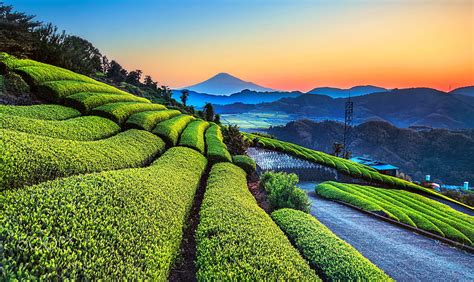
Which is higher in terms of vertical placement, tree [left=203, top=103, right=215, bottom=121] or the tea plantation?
tree [left=203, top=103, right=215, bottom=121]

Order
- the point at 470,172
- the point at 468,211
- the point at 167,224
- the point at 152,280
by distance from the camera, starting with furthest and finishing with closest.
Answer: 1. the point at 470,172
2. the point at 468,211
3. the point at 167,224
4. the point at 152,280

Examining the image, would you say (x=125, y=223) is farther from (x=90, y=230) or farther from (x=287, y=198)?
(x=287, y=198)

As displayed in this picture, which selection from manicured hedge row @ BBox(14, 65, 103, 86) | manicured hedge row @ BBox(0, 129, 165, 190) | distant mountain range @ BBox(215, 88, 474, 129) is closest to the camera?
manicured hedge row @ BBox(0, 129, 165, 190)

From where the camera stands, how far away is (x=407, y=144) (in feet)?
286

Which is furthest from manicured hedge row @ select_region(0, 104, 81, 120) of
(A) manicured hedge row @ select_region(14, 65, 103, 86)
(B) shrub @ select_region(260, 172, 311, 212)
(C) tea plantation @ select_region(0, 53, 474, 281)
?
(B) shrub @ select_region(260, 172, 311, 212)

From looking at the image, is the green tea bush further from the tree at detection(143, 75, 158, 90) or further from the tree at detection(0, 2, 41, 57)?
the tree at detection(143, 75, 158, 90)

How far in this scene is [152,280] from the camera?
394 centimetres

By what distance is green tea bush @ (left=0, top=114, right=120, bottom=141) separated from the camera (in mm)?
8562

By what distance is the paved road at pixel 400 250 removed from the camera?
354 inches

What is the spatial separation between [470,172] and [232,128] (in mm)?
76012

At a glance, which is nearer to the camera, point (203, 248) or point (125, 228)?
point (125, 228)

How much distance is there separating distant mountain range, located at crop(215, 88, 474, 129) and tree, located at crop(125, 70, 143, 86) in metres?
104

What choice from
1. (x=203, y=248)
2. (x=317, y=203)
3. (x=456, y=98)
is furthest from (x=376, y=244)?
(x=456, y=98)

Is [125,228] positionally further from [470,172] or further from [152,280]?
[470,172]
